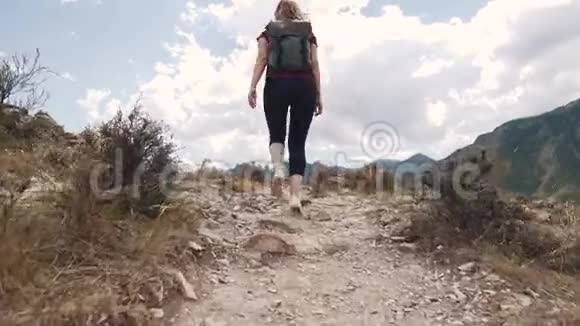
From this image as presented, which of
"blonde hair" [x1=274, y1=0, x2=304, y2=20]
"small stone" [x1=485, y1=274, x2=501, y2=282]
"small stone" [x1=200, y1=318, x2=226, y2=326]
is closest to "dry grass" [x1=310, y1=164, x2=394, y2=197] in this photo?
"blonde hair" [x1=274, y1=0, x2=304, y2=20]

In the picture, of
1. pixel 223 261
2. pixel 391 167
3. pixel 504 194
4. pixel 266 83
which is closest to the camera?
pixel 223 261

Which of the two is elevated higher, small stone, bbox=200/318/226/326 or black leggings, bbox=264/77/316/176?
black leggings, bbox=264/77/316/176

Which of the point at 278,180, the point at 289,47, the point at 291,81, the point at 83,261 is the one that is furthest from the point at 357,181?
the point at 83,261

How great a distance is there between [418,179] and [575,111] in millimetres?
89051

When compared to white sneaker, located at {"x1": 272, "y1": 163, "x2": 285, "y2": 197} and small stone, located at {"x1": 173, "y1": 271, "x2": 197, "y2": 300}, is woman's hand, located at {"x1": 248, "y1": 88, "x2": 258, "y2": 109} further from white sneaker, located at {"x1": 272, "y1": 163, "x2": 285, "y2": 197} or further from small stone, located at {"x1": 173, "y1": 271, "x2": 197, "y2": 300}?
small stone, located at {"x1": 173, "y1": 271, "x2": 197, "y2": 300}

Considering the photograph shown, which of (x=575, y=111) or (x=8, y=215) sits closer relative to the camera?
(x=8, y=215)

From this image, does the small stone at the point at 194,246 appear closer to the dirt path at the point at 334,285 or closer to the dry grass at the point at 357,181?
the dirt path at the point at 334,285

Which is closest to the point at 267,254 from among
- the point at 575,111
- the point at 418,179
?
the point at 418,179

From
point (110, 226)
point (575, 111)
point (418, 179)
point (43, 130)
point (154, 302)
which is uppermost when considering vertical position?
point (575, 111)

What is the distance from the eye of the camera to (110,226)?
168 inches

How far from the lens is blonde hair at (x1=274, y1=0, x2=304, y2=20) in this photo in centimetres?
605

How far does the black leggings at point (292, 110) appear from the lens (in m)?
5.93

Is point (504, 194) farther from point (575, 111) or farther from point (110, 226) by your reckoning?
point (575, 111)

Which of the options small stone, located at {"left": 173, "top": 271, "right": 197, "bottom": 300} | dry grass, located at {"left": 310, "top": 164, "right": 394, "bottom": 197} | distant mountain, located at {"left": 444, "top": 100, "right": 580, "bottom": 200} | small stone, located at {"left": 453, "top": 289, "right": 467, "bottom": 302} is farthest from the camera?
distant mountain, located at {"left": 444, "top": 100, "right": 580, "bottom": 200}
